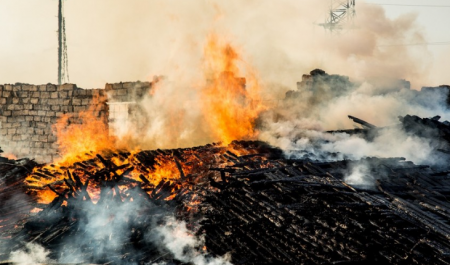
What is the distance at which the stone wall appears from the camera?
1431 centimetres

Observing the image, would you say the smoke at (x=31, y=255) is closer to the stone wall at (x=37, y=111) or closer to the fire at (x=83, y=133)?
the fire at (x=83, y=133)

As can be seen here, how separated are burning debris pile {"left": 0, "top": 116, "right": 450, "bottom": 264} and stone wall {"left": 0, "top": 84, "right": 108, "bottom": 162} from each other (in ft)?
14.1

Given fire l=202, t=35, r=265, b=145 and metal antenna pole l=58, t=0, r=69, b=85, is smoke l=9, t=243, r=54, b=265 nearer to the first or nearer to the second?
fire l=202, t=35, r=265, b=145

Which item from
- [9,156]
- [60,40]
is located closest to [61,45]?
[60,40]

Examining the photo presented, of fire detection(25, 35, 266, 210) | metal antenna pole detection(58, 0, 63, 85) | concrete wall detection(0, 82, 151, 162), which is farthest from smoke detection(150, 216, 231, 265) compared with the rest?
metal antenna pole detection(58, 0, 63, 85)

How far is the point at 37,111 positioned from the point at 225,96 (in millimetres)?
7215

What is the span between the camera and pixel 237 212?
7027 millimetres

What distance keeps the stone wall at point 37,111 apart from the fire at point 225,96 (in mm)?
3917

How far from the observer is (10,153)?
14953 mm

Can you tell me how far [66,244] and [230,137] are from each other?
21.4ft

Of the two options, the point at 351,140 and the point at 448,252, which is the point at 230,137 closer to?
the point at 351,140

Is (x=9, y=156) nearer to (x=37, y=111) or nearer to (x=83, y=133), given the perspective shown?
(x=37, y=111)

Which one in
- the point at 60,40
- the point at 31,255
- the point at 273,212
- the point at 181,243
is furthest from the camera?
the point at 60,40

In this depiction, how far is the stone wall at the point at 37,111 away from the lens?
14.3 metres
